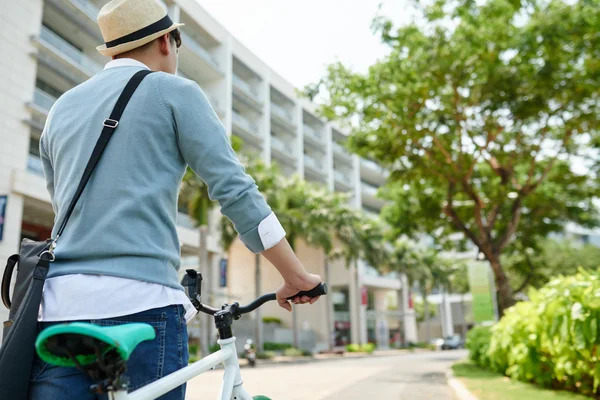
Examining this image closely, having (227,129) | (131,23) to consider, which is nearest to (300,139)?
(227,129)

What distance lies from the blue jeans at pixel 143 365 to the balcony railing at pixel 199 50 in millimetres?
31882

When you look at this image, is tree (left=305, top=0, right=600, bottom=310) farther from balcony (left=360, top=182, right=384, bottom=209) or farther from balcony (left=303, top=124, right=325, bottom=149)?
balcony (left=360, top=182, right=384, bottom=209)

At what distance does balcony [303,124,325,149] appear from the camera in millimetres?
46938

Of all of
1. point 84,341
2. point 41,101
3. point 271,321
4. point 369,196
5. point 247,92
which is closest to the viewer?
point 84,341

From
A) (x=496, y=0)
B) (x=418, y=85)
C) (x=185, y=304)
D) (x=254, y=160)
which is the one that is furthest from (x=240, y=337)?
(x=185, y=304)

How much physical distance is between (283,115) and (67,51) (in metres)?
22.6

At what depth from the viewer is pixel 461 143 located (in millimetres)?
14227

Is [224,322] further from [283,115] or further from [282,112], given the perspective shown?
[282,112]

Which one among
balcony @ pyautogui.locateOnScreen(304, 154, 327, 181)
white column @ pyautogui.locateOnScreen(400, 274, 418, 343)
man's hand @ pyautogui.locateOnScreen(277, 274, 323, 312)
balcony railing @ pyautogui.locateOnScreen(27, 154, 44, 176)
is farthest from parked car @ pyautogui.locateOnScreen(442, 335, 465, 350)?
man's hand @ pyautogui.locateOnScreen(277, 274, 323, 312)

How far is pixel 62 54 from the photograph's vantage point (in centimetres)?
2256

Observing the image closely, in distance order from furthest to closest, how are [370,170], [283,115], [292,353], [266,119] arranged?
1. [370,170]
2. [283,115]
3. [266,119]
4. [292,353]

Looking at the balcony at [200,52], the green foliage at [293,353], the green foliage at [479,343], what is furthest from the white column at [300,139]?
the green foliage at [479,343]

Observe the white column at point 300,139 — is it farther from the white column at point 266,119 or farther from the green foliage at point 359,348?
the green foliage at point 359,348

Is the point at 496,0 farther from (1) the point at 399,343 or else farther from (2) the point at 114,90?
(1) the point at 399,343
